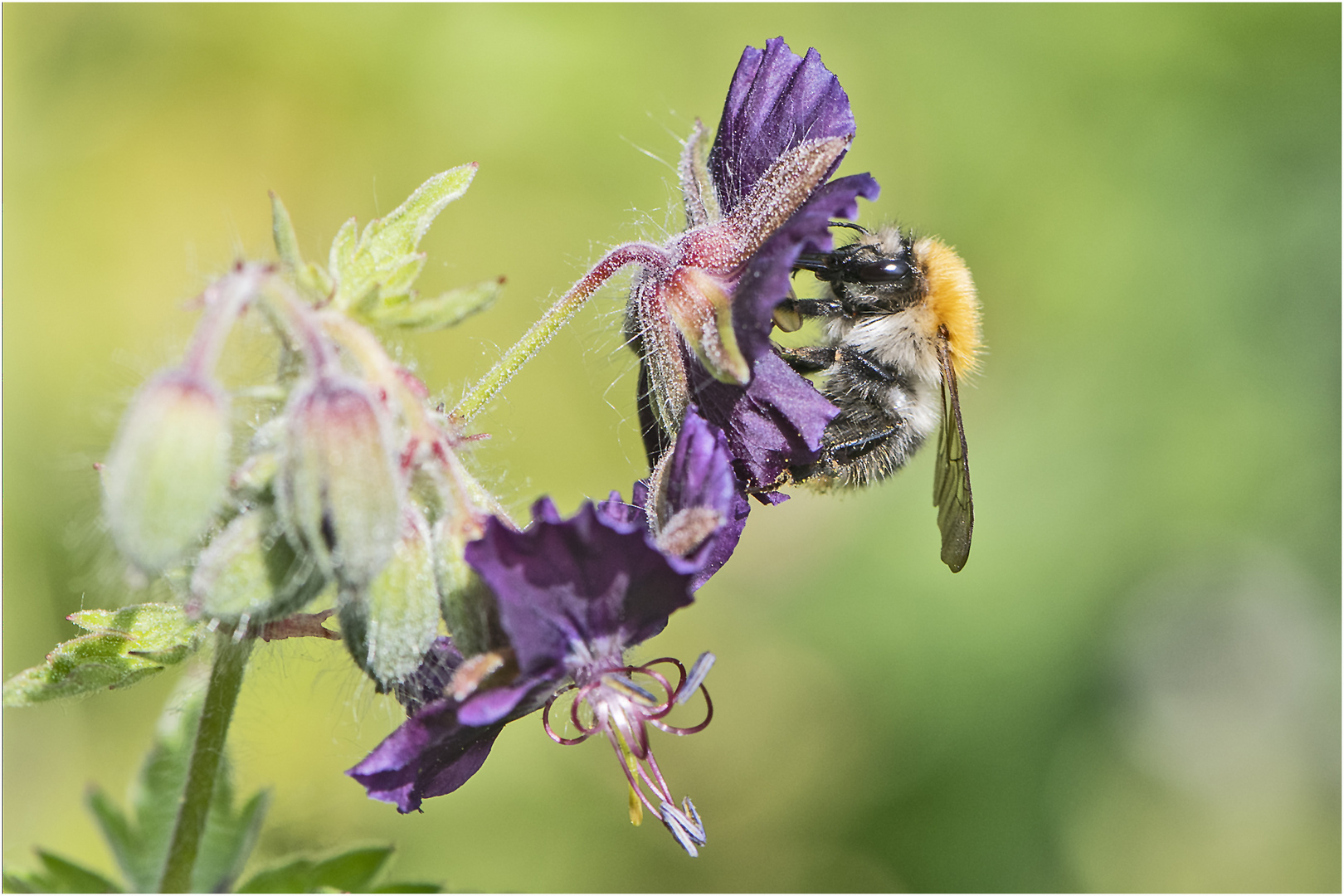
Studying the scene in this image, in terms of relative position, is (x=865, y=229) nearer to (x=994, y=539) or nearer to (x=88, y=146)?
(x=994, y=539)

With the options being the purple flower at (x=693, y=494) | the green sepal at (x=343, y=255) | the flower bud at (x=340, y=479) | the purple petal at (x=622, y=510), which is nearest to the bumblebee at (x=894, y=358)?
the purple petal at (x=622, y=510)

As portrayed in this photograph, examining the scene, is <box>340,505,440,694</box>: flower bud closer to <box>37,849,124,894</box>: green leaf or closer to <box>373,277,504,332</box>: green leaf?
<box>373,277,504,332</box>: green leaf

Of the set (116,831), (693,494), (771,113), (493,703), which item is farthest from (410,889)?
(771,113)

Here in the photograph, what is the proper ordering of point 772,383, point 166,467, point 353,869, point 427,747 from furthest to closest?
1. point 353,869
2. point 772,383
3. point 427,747
4. point 166,467

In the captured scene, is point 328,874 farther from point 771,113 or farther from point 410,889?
point 771,113

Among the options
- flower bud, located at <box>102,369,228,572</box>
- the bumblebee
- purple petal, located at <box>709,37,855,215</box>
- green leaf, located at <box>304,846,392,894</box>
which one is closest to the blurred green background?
green leaf, located at <box>304,846,392,894</box>
